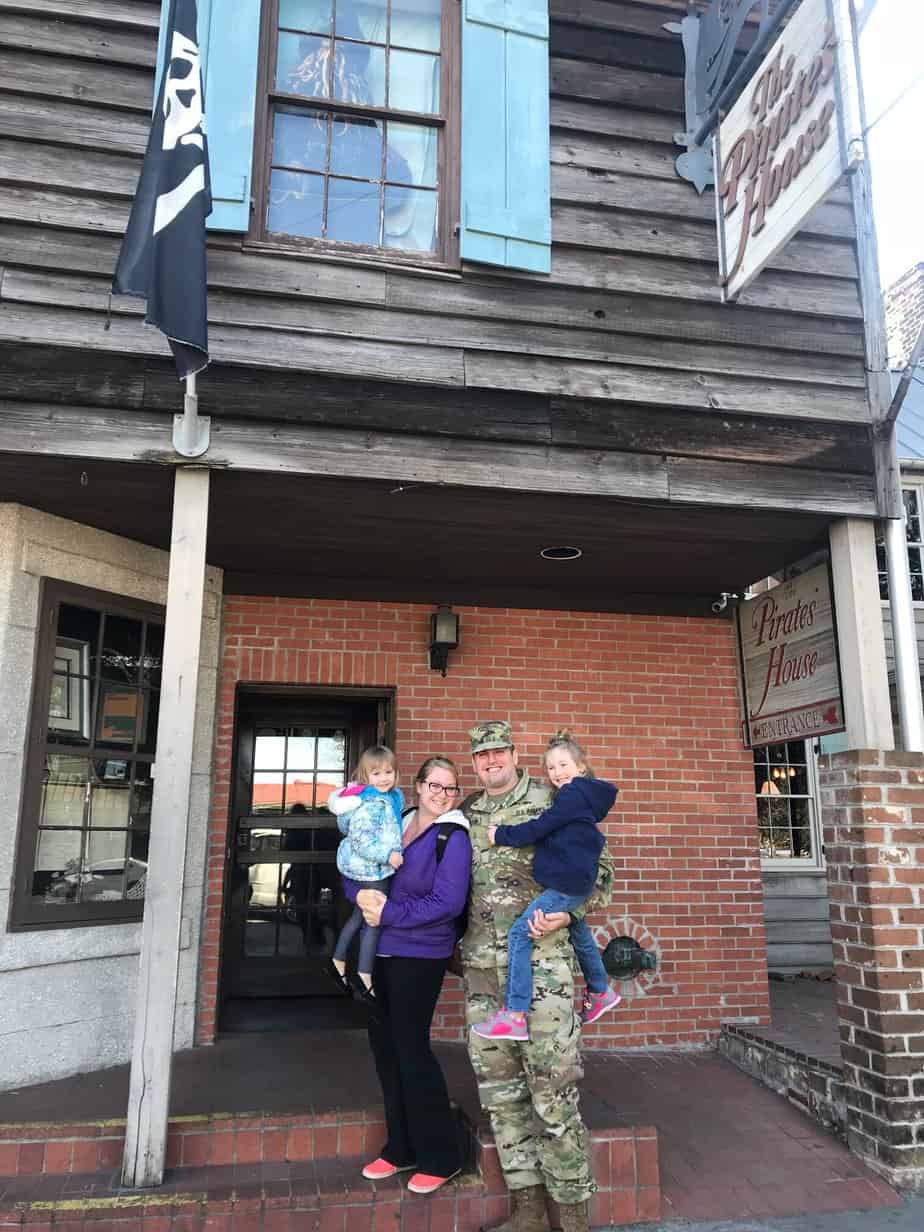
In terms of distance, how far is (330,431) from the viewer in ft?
13.7

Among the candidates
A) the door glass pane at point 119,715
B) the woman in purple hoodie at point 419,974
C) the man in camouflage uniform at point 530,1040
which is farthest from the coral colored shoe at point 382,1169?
the door glass pane at point 119,715

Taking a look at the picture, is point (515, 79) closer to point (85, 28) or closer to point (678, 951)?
point (85, 28)

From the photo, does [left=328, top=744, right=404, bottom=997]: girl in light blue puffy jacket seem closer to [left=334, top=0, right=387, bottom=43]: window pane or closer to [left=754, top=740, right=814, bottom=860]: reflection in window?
[left=334, top=0, right=387, bottom=43]: window pane

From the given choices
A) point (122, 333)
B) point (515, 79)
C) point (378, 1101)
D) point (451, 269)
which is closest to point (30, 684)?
point (122, 333)

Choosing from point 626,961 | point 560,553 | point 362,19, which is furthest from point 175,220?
point 626,961

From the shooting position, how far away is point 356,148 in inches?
185

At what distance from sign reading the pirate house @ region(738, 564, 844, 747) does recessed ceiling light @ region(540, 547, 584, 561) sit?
1223 mm

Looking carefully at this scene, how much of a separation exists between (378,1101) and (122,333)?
11.8 ft

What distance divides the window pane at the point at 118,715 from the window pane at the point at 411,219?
9.20ft

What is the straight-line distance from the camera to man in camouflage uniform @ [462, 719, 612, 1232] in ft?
10.8

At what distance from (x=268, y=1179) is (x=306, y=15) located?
5.45m

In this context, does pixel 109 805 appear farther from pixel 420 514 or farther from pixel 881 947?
pixel 881 947

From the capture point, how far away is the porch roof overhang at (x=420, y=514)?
411 cm

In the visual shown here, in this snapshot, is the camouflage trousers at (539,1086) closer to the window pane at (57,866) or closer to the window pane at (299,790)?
the window pane at (57,866)
